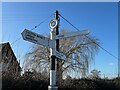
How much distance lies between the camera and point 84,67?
22.1 meters

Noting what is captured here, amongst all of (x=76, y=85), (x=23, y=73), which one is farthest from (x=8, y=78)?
(x=76, y=85)

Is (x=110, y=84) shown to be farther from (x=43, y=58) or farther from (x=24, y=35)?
(x=24, y=35)

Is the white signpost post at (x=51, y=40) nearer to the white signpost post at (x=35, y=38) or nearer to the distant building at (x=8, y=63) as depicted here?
the white signpost post at (x=35, y=38)

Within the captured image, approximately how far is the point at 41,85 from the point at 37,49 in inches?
457

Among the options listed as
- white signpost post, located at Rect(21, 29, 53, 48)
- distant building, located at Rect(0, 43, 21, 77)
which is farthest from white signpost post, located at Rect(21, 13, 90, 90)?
distant building, located at Rect(0, 43, 21, 77)

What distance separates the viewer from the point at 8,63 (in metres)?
12.2

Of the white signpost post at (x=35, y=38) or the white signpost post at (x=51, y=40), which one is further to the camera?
the white signpost post at (x=51, y=40)

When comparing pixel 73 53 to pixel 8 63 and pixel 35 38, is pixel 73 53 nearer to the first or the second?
pixel 8 63

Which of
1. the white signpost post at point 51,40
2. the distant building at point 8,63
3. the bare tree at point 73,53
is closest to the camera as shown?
the white signpost post at point 51,40

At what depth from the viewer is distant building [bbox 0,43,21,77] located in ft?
37.9

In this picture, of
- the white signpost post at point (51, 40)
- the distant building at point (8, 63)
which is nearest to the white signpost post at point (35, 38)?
the white signpost post at point (51, 40)

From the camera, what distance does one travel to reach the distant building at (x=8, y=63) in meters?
11.5

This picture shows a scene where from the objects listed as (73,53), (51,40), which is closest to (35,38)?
(51,40)

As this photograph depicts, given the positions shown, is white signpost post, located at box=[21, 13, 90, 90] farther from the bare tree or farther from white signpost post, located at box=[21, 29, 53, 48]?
the bare tree
